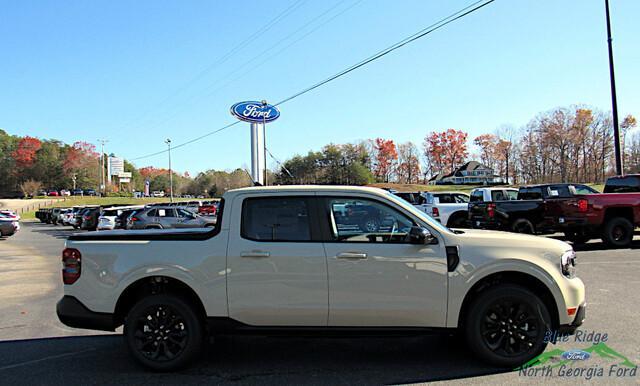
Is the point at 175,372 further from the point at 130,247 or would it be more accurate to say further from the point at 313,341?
the point at 313,341

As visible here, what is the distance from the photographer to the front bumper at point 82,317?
471 cm

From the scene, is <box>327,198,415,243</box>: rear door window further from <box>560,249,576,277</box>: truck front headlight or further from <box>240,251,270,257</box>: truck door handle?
<box>560,249,576,277</box>: truck front headlight

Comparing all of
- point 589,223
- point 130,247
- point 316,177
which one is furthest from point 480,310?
point 316,177

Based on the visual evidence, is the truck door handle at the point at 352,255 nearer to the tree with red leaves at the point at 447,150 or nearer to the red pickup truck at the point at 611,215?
the red pickup truck at the point at 611,215

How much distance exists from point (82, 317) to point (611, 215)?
13779 millimetres

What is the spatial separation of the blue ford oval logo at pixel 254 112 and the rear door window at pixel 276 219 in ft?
104

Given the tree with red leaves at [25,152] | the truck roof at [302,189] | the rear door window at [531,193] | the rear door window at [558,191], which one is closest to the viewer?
the truck roof at [302,189]

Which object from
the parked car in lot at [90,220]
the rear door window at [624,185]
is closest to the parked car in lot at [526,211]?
the rear door window at [624,185]

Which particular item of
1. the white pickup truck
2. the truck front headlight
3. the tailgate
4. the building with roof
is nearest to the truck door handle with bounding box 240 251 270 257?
the white pickup truck

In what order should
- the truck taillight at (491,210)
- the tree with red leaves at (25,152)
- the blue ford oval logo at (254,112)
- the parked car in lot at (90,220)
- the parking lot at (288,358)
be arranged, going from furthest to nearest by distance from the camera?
the tree with red leaves at (25,152) < the blue ford oval logo at (254,112) < the parked car in lot at (90,220) < the truck taillight at (491,210) < the parking lot at (288,358)

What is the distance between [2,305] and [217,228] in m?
5.81

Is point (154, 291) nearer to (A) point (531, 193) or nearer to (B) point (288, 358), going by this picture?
(B) point (288, 358)

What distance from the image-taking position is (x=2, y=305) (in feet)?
26.5

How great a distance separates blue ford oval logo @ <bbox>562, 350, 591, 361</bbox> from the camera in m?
4.83
